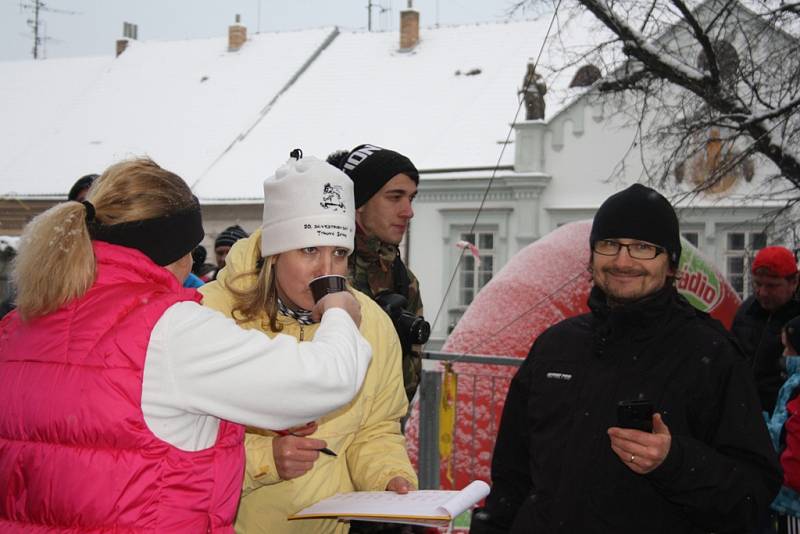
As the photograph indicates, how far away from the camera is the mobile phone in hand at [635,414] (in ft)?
8.12

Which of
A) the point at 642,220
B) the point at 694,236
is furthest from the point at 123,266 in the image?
the point at 694,236

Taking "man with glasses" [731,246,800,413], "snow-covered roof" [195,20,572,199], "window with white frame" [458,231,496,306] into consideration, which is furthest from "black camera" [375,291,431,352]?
"window with white frame" [458,231,496,306]

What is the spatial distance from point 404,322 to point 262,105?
2247 centimetres

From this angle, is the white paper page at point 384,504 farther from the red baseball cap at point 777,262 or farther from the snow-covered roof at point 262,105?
the snow-covered roof at point 262,105

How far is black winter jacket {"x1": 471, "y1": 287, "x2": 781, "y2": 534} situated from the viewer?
2.59 m

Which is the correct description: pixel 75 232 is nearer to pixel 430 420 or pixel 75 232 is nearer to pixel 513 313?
pixel 430 420

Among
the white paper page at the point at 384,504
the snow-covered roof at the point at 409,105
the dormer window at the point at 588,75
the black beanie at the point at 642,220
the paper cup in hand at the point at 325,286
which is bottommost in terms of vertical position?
the white paper page at the point at 384,504

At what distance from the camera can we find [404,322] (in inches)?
129

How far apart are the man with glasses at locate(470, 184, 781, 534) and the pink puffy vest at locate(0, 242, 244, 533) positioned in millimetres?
1197

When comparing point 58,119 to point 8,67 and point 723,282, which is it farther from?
point 723,282

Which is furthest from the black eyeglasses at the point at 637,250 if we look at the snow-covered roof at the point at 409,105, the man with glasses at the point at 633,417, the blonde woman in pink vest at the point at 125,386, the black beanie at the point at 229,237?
the snow-covered roof at the point at 409,105

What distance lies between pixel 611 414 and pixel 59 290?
1660 millimetres

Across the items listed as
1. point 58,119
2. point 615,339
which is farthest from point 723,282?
point 58,119

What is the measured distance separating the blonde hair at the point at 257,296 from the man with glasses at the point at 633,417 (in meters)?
0.94
